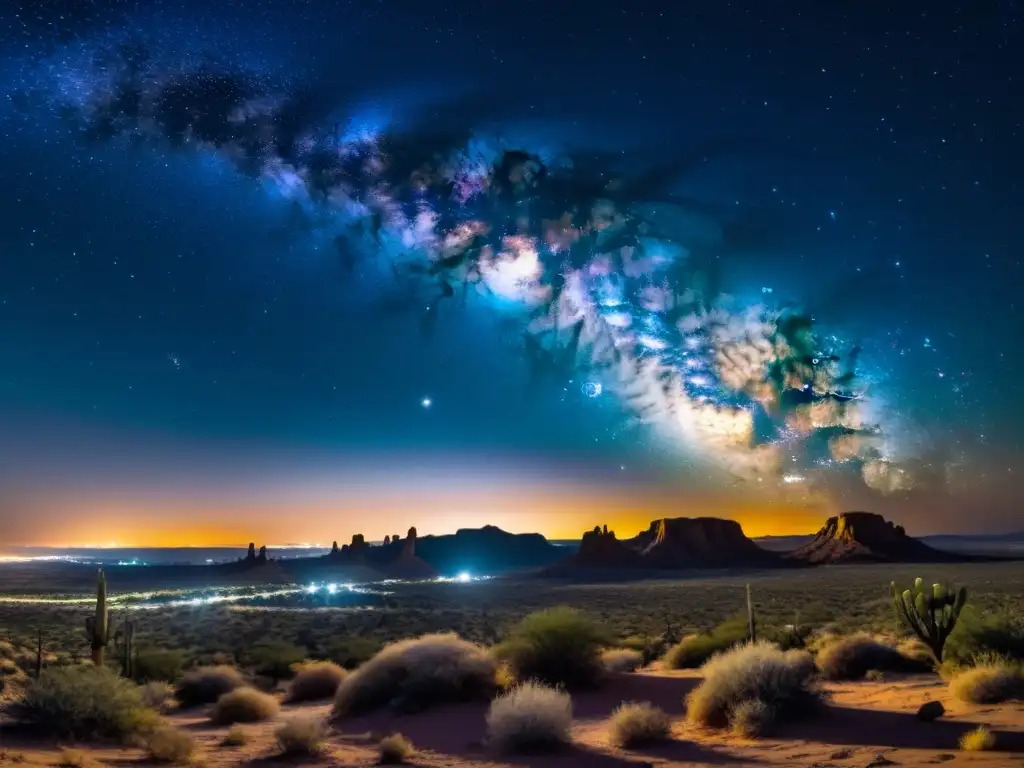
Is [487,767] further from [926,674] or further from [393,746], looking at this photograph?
[926,674]

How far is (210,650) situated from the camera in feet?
125

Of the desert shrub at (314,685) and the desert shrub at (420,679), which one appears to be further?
the desert shrub at (314,685)

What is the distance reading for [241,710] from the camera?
65.0ft

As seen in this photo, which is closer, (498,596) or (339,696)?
(339,696)

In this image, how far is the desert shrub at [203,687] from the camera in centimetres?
2409

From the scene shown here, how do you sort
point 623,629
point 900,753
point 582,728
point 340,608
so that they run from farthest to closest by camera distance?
point 340,608, point 623,629, point 582,728, point 900,753

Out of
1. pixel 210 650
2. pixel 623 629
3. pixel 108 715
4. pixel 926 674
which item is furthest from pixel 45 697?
pixel 623 629

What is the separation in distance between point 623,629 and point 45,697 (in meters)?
30.9

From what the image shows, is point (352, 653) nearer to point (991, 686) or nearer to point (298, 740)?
point (298, 740)

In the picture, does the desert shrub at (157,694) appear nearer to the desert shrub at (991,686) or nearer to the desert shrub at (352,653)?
the desert shrub at (352,653)

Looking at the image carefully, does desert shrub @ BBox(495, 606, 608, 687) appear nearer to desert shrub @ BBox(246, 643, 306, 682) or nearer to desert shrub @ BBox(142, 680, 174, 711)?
desert shrub @ BBox(142, 680, 174, 711)

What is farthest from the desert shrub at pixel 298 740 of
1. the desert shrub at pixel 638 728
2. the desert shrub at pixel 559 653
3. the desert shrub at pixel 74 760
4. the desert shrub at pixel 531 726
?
the desert shrub at pixel 559 653

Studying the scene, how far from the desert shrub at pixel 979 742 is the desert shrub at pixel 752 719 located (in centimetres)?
308

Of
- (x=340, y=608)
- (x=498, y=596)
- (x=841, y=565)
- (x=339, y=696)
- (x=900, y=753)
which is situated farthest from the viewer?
(x=841, y=565)
